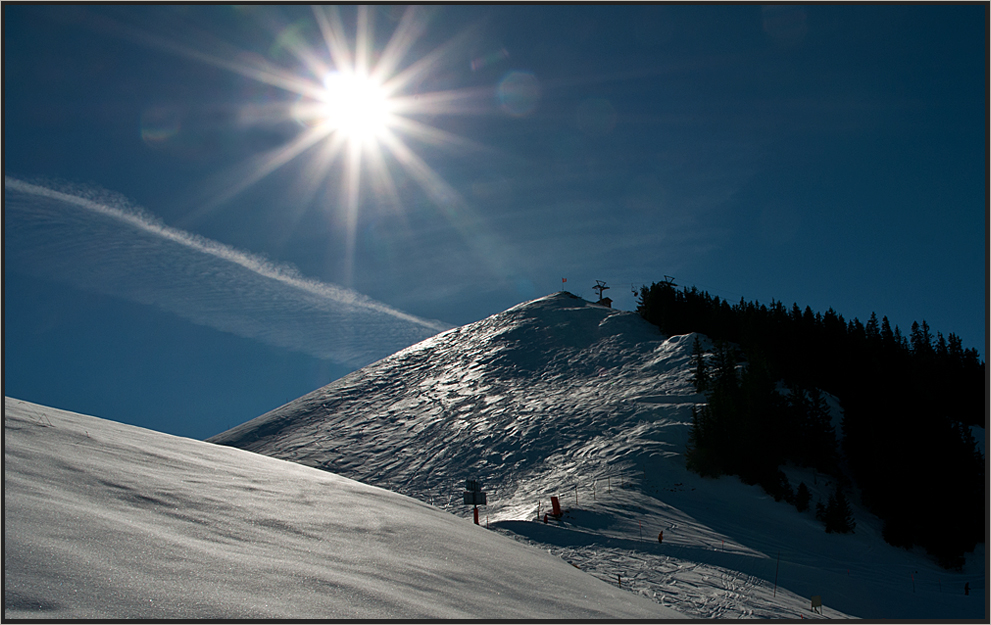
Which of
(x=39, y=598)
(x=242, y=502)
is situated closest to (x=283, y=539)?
(x=242, y=502)

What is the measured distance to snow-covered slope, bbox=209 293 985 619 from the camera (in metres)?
17.7

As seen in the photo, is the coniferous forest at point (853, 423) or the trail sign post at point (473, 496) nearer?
the trail sign post at point (473, 496)

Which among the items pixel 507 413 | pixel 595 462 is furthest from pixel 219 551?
pixel 507 413

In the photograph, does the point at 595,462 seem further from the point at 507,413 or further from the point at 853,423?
the point at 853,423

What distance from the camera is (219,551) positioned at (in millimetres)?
3590

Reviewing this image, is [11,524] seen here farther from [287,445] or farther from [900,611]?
[287,445]

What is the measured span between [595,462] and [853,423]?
15464mm

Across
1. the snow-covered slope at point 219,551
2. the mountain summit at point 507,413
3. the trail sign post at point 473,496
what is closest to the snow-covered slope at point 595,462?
the mountain summit at point 507,413

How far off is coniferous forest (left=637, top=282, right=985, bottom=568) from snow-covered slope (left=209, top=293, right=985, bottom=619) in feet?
3.96

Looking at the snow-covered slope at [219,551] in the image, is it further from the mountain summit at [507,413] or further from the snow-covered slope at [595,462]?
the mountain summit at [507,413]

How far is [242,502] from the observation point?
5047 mm

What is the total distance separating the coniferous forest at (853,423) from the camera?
24.8 meters

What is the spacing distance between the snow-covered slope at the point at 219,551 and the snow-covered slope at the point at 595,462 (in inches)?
431

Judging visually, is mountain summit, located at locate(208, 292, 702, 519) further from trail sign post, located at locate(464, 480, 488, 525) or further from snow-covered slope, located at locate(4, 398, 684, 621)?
snow-covered slope, located at locate(4, 398, 684, 621)
